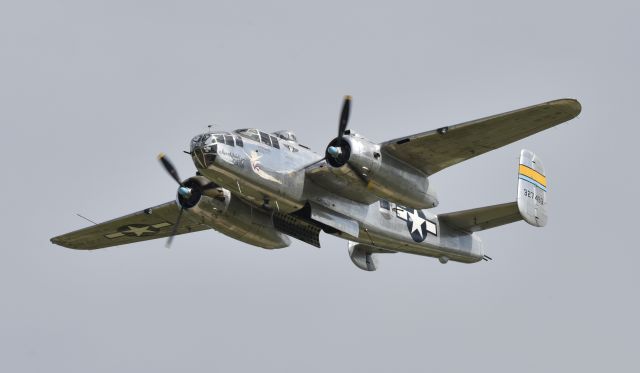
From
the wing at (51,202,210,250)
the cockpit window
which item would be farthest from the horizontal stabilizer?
the wing at (51,202,210,250)

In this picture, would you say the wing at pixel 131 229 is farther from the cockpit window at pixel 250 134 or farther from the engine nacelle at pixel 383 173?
the engine nacelle at pixel 383 173

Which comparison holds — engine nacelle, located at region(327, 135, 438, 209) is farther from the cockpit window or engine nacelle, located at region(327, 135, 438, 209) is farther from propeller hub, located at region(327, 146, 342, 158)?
the cockpit window

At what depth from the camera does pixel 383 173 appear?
1291 inches

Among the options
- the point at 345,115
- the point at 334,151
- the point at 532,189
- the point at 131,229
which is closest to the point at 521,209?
the point at 532,189

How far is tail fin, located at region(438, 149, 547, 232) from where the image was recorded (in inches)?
1460

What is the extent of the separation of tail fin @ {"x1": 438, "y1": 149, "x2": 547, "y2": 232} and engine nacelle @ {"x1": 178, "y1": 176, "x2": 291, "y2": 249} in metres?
6.36

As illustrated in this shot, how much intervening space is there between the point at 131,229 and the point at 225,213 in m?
6.55

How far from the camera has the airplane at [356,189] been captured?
32.4 metres

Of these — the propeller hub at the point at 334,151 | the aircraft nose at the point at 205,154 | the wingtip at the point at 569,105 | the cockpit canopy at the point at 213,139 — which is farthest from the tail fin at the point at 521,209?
the aircraft nose at the point at 205,154

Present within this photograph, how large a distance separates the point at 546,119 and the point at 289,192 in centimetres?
754

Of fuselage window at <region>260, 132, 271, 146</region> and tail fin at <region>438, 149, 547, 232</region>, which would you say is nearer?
fuselage window at <region>260, 132, 271, 146</region>

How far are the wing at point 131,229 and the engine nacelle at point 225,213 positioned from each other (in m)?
2.97

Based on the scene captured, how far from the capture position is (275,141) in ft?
110

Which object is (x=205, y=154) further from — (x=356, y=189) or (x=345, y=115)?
(x=356, y=189)
